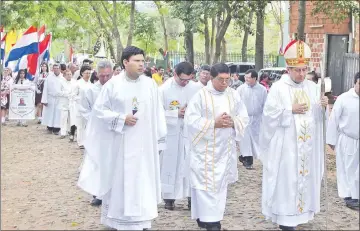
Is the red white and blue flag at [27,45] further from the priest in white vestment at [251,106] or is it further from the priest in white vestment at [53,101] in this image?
the priest in white vestment at [251,106]

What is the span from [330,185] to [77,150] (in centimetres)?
597

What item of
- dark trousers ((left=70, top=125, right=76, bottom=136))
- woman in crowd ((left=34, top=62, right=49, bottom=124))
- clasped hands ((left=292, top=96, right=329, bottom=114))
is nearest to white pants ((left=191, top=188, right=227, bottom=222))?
clasped hands ((left=292, top=96, right=329, bottom=114))

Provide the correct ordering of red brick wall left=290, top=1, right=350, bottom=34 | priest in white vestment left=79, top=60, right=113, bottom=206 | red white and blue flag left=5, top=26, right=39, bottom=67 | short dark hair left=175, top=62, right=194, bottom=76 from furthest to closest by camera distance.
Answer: red brick wall left=290, top=1, right=350, bottom=34
red white and blue flag left=5, top=26, right=39, bottom=67
priest in white vestment left=79, top=60, right=113, bottom=206
short dark hair left=175, top=62, right=194, bottom=76

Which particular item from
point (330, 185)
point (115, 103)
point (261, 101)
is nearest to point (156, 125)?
point (115, 103)

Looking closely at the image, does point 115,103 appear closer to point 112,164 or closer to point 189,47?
point 112,164

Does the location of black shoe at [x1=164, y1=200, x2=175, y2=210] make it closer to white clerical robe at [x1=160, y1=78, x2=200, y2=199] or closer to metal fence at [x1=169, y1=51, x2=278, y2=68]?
white clerical robe at [x1=160, y1=78, x2=200, y2=199]

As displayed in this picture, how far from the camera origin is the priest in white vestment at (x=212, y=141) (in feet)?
25.0

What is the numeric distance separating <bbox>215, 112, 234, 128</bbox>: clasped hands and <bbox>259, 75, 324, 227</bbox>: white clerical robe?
18.8 inches

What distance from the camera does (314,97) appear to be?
7.89m

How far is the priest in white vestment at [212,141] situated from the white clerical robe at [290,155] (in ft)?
1.26

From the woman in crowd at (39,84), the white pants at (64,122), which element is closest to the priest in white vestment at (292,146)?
the white pants at (64,122)

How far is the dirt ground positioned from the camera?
7.98 meters

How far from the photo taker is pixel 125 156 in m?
7.41

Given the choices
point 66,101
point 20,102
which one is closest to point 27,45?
point 66,101
